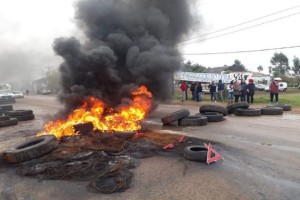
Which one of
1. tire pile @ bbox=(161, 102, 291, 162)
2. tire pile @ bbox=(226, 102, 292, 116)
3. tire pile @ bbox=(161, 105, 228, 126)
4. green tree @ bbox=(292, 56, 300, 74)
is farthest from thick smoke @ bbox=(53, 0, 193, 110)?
green tree @ bbox=(292, 56, 300, 74)

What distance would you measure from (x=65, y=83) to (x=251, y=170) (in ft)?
30.5

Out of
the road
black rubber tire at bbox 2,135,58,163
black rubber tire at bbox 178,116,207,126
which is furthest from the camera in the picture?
black rubber tire at bbox 178,116,207,126

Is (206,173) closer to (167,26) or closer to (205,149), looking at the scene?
(205,149)

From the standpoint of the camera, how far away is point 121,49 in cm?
1506

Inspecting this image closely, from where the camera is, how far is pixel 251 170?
22.7 feet

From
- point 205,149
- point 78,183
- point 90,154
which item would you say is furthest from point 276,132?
point 78,183

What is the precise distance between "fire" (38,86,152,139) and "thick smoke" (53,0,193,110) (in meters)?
0.50

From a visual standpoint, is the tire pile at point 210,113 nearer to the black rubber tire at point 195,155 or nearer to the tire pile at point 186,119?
the tire pile at point 186,119

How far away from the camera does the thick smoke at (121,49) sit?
13055mm

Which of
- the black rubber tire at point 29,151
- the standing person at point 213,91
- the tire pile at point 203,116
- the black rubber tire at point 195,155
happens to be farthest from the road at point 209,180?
the standing person at point 213,91

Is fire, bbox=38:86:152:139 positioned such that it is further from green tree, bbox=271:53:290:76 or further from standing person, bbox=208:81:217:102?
green tree, bbox=271:53:290:76

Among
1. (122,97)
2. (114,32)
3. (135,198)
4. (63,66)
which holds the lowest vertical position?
(135,198)

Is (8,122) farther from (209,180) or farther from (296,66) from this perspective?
(296,66)

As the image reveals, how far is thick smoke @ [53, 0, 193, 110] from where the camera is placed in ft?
42.8
